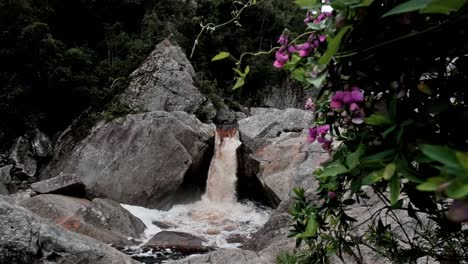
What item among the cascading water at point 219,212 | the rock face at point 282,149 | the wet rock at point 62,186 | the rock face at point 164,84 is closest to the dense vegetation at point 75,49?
the rock face at point 164,84

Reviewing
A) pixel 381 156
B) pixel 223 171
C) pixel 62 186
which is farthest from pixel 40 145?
pixel 381 156

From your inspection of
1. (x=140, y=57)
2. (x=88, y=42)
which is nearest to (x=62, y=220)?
(x=140, y=57)

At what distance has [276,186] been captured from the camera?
9836mm

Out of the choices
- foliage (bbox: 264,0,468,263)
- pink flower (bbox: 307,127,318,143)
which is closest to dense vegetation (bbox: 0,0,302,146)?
pink flower (bbox: 307,127,318,143)

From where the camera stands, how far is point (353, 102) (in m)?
0.96

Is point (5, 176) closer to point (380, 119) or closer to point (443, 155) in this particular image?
point (380, 119)

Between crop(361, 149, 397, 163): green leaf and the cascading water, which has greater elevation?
crop(361, 149, 397, 163): green leaf

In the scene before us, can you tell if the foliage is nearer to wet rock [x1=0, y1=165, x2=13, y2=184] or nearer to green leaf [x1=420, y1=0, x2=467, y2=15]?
green leaf [x1=420, y1=0, x2=467, y2=15]

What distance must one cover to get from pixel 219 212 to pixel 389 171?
433 inches

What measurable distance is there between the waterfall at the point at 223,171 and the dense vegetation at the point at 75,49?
4.88 m

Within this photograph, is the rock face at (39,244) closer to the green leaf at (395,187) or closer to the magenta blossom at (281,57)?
the magenta blossom at (281,57)

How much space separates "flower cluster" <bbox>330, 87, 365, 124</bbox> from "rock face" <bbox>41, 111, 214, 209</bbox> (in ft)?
35.4

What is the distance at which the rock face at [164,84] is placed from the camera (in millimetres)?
15266

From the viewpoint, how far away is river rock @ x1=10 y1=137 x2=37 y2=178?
12.7m
